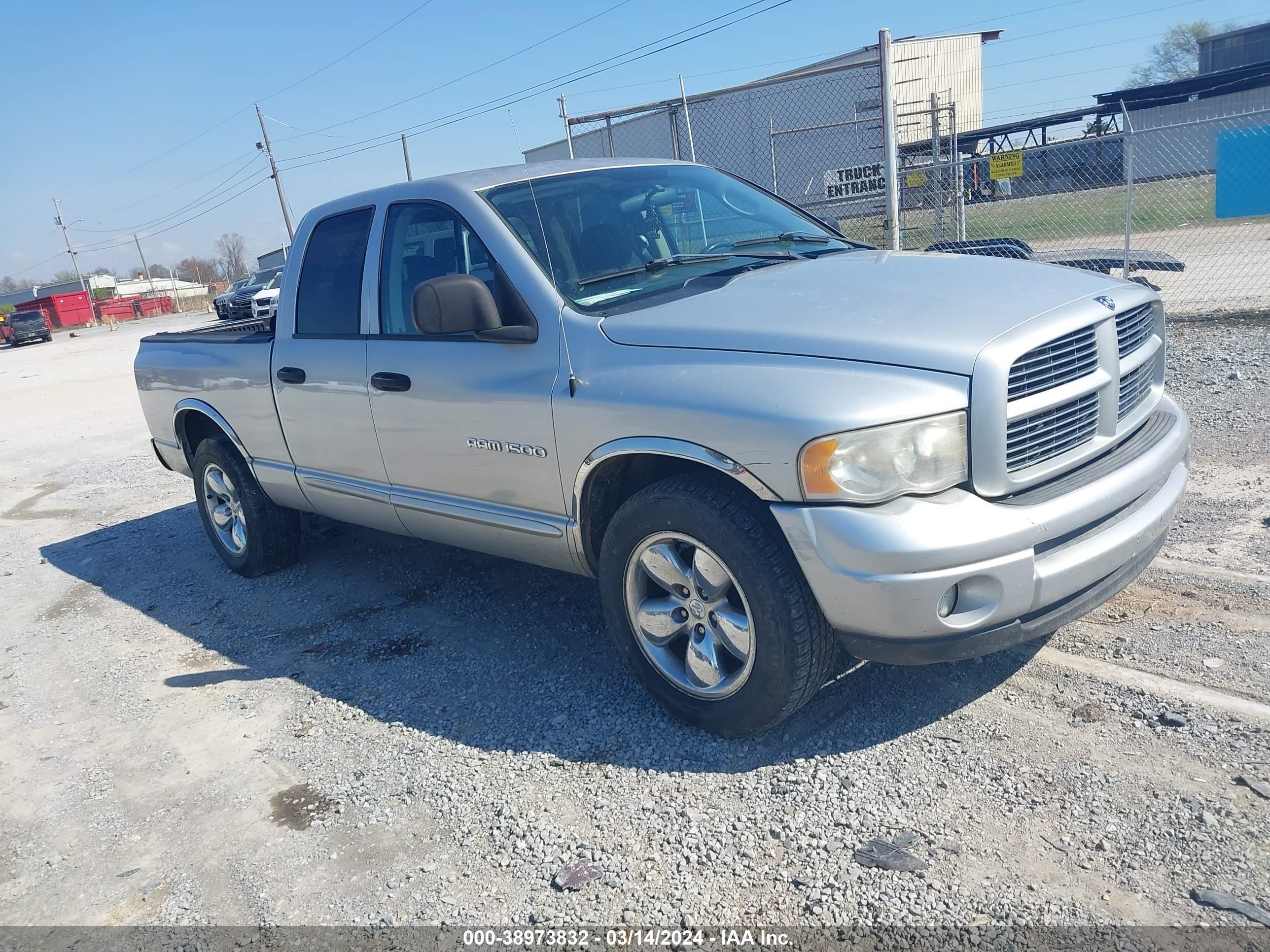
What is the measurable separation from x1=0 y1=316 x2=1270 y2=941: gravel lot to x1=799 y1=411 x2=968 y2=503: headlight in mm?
944

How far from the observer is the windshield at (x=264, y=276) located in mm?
36594

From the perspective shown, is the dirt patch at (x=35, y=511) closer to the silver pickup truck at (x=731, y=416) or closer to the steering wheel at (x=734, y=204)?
the silver pickup truck at (x=731, y=416)

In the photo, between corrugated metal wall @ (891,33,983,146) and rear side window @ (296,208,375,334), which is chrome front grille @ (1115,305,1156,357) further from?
corrugated metal wall @ (891,33,983,146)

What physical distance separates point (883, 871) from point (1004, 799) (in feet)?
1.58

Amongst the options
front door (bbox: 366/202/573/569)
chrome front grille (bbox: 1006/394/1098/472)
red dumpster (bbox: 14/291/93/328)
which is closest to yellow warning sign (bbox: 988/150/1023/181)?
front door (bbox: 366/202/573/569)

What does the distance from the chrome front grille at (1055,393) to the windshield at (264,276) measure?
3579cm

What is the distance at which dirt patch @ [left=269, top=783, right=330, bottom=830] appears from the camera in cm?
339

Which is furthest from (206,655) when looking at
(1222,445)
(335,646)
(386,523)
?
(1222,445)

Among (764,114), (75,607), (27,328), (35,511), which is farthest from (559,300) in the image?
(27,328)

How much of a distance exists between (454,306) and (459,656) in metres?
1.66

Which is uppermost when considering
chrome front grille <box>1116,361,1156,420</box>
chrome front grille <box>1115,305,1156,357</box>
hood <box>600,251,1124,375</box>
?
hood <box>600,251,1124,375</box>

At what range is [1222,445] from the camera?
5.92 metres

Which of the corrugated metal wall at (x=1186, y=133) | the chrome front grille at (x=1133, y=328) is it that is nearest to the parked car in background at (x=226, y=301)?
the corrugated metal wall at (x=1186, y=133)

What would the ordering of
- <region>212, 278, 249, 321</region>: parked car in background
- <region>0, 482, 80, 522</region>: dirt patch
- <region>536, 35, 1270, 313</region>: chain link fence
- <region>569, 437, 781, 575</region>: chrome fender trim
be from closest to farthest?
<region>569, 437, 781, 575</region>: chrome fender trim → <region>0, 482, 80, 522</region>: dirt patch → <region>536, 35, 1270, 313</region>: chain link fence → <region>212, 278, 249, 321</region>: parked car in background
